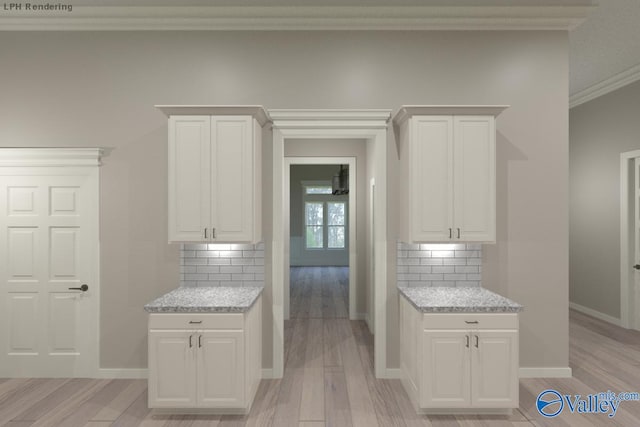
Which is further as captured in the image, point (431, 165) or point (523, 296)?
point (523, 296)

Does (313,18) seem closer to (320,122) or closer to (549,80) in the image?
(320,122)

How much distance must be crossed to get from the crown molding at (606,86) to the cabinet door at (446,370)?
4462mm

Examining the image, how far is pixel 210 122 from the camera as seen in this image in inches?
118

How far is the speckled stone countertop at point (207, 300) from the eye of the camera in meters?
2.72

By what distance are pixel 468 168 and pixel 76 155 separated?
3625 mm

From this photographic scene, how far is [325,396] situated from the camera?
3043 mm

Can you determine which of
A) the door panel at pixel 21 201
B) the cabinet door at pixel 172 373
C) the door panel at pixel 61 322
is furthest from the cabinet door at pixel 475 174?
the door panel at pixel 21 201

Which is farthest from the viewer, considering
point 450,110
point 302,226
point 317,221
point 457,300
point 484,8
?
point 317,221

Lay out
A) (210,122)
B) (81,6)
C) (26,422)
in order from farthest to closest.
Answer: (81,6) → (210,122) → (26,422)

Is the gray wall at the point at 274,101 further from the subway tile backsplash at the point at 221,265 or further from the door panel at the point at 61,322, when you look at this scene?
the door panel at the point at 61,322

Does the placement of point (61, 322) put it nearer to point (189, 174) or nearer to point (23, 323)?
point (23, 323)

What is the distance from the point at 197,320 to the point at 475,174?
8.45 feet

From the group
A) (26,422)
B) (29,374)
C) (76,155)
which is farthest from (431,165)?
(29,374)

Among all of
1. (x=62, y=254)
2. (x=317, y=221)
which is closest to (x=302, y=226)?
(x=317, y=221)
